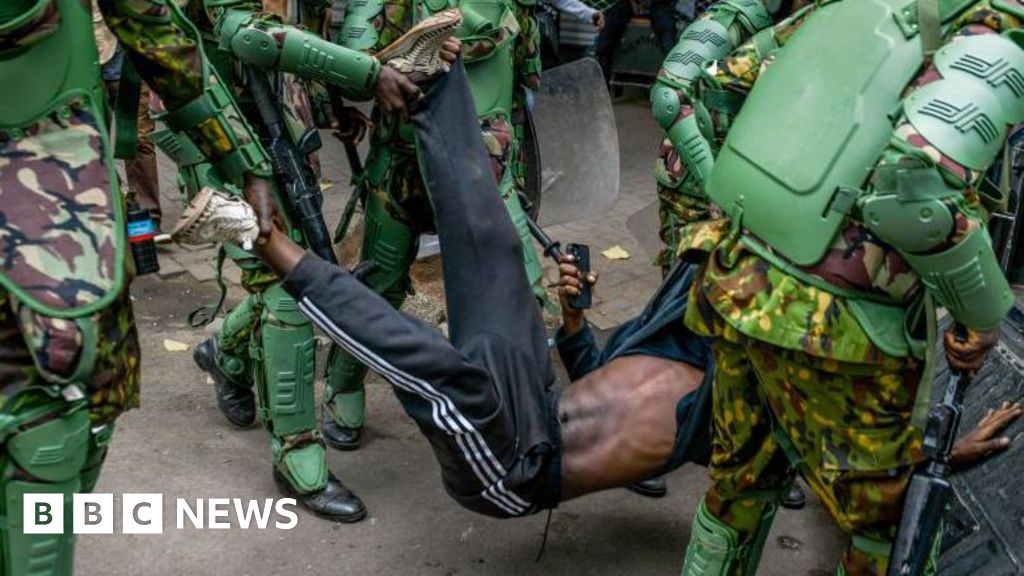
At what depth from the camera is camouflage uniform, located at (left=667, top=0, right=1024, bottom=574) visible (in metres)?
2.39

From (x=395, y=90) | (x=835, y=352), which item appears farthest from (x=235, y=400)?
(x=835, y=352)

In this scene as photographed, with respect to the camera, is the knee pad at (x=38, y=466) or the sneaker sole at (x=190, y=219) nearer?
the knee pad at (x=38, y=466)

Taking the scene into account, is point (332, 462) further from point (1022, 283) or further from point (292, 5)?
point (1022, 283)

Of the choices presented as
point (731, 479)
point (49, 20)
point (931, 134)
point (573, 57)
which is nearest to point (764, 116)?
point (931, 134)

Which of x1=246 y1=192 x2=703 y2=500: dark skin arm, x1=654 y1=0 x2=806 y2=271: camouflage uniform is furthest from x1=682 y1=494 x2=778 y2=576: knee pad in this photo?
x1=654 y1=0 x2=806 y2=271: camouflage uniform

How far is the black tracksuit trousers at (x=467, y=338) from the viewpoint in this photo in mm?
2936

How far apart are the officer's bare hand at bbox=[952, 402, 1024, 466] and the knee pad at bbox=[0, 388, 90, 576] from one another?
1.84m

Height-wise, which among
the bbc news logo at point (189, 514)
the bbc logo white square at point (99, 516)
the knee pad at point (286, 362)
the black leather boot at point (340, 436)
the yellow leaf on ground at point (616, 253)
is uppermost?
the knee pad at point (286, 362)

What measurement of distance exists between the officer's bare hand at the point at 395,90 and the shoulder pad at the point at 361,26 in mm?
192

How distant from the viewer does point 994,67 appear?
7.43ft

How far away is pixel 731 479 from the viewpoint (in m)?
2.90

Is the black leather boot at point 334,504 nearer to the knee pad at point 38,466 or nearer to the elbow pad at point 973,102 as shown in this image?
the knee pad at point 38,466

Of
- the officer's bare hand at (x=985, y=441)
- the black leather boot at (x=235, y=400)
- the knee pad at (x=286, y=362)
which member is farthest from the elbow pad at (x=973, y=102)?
the black leather boot at (x=235, y=400)

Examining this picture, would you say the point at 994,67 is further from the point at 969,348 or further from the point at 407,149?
the point at 407,149
